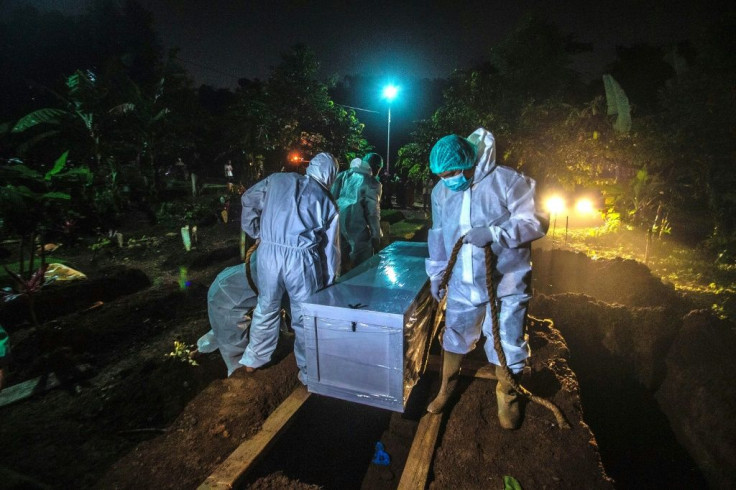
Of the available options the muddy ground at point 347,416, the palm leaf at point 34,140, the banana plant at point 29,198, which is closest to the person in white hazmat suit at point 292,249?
the muddy ground at point 347,416

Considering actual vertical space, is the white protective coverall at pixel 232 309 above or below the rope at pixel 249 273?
below

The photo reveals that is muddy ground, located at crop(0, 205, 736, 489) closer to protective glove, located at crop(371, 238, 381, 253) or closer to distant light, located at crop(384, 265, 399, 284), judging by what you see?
distant light, located at crop(384, 265, 399, 284)

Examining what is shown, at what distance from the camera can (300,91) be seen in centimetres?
1466

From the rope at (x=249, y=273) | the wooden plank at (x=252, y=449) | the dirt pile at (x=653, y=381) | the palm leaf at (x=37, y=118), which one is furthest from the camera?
the palm leaf at (x=37, y=118)

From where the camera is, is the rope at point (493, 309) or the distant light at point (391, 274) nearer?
the rope at point (493, 309)

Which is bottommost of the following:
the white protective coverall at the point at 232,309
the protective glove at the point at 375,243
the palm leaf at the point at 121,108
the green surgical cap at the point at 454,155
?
the white protective coverall at the point at 232,309

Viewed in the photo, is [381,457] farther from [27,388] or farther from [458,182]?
[27,388]

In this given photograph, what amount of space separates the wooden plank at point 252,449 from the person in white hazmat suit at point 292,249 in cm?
23

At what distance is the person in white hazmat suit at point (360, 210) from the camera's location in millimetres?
5258

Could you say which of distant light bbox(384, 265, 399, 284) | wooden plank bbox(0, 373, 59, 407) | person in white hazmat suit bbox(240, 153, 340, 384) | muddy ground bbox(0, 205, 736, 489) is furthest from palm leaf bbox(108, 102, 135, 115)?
distant light bbox(384, 265, 399, 284)

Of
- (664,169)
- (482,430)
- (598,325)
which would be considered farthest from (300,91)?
(482,430)

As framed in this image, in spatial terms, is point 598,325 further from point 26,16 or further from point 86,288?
point 26,16

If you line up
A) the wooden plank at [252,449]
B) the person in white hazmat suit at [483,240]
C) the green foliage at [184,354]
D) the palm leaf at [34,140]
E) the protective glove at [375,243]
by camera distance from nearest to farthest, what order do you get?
the wooden plank at [252,449], the person in white hazmat suit at [483,240], the green foliage at [184,354], the protective glove at [375,243], the palm leaf at [34,140]

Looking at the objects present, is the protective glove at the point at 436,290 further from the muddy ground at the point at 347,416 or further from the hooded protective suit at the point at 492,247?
the muddy ground at the point at 347,416
